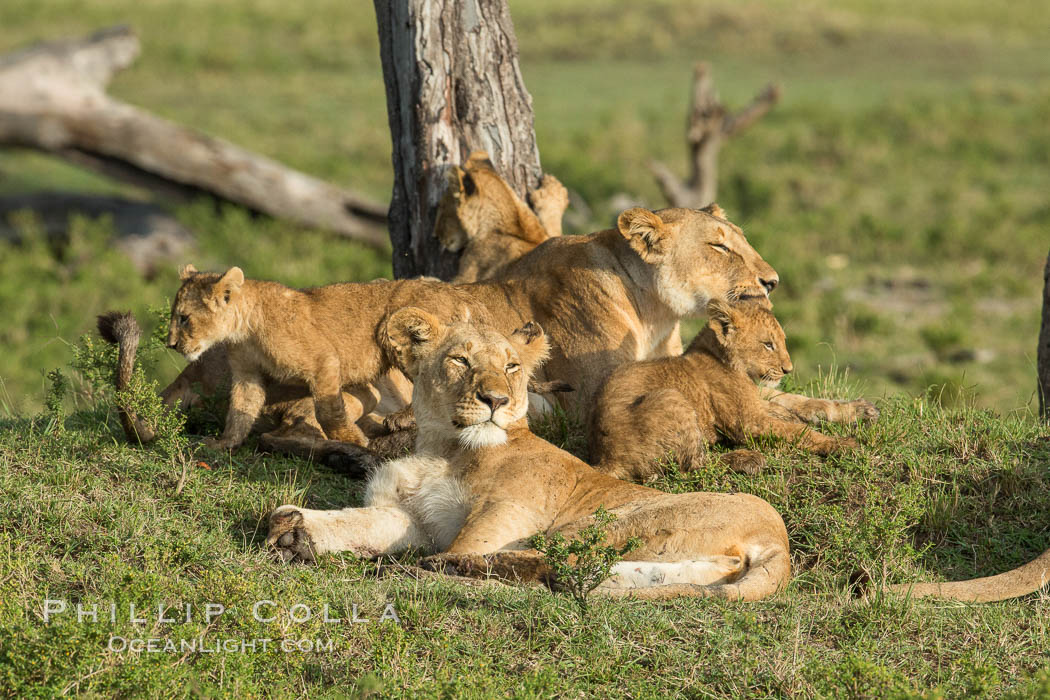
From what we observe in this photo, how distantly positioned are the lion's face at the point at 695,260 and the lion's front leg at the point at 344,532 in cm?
200

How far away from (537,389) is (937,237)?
12.9 metres

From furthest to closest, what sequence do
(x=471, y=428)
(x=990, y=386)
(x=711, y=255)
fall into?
1. (x=990, y=386)
2. (x=711, y=255)
3. (x=471, y=428)

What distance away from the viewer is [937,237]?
56.9 feet

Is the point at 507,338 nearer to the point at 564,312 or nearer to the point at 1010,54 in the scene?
the point at 564,312

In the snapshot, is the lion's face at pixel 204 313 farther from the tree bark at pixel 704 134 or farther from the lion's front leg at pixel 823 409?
the tree bark at pixel 704 134

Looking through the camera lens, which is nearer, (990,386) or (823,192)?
(990,386)

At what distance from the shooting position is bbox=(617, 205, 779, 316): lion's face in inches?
249

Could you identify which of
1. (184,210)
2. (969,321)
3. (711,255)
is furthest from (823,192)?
(711,255)

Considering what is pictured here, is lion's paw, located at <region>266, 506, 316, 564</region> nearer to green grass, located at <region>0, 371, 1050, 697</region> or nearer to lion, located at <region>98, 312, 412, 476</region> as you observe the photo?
green grass, located at <region>0, 371, 1050, 697</region>

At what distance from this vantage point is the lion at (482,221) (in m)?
7.20

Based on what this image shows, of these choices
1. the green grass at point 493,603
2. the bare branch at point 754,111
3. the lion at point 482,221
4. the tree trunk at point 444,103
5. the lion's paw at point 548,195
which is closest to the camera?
the green grass at point 493,603

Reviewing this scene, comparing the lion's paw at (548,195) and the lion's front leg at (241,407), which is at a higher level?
the lion's paw at (548,195)

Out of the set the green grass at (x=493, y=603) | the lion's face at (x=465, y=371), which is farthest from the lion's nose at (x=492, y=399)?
the green grass at (x=493, y=603)

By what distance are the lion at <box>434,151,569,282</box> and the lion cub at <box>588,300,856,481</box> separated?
1.47m
